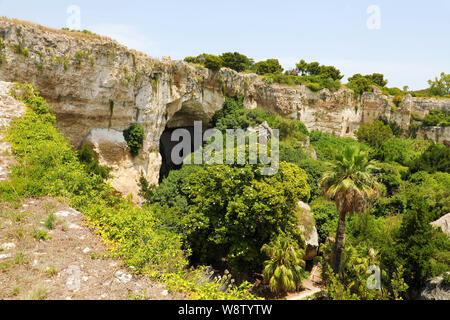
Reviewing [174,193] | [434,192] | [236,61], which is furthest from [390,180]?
[236,61]

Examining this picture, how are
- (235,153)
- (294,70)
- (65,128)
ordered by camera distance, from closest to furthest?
(235,153) → (65,128) → (294,70)

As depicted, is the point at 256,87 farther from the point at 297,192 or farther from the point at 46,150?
the point at 46,150

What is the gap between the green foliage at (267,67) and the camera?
1922 inches

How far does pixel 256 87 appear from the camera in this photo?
33.6 m

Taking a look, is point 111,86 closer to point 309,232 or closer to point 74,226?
point 74,226

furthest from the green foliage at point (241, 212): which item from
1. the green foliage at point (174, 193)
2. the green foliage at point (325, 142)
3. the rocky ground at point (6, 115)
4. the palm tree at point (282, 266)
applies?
the green foliage at point (325, 142)

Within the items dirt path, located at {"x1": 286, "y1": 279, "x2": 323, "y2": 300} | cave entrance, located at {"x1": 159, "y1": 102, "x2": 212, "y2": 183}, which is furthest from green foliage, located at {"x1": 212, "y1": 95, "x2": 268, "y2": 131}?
dirt path, located at {"x1": 286, "y1": 279, "x2": 323, "y2": 300}

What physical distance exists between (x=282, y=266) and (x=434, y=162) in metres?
21.7

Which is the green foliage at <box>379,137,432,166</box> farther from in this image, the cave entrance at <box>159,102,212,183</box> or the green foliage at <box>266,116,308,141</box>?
the cave entrance at <box>159,102,212,183</box>

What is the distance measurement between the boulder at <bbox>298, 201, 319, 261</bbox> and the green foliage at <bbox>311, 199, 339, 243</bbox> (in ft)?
3.44

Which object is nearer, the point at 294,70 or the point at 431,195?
the point at 431,195

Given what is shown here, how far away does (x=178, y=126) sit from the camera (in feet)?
101
